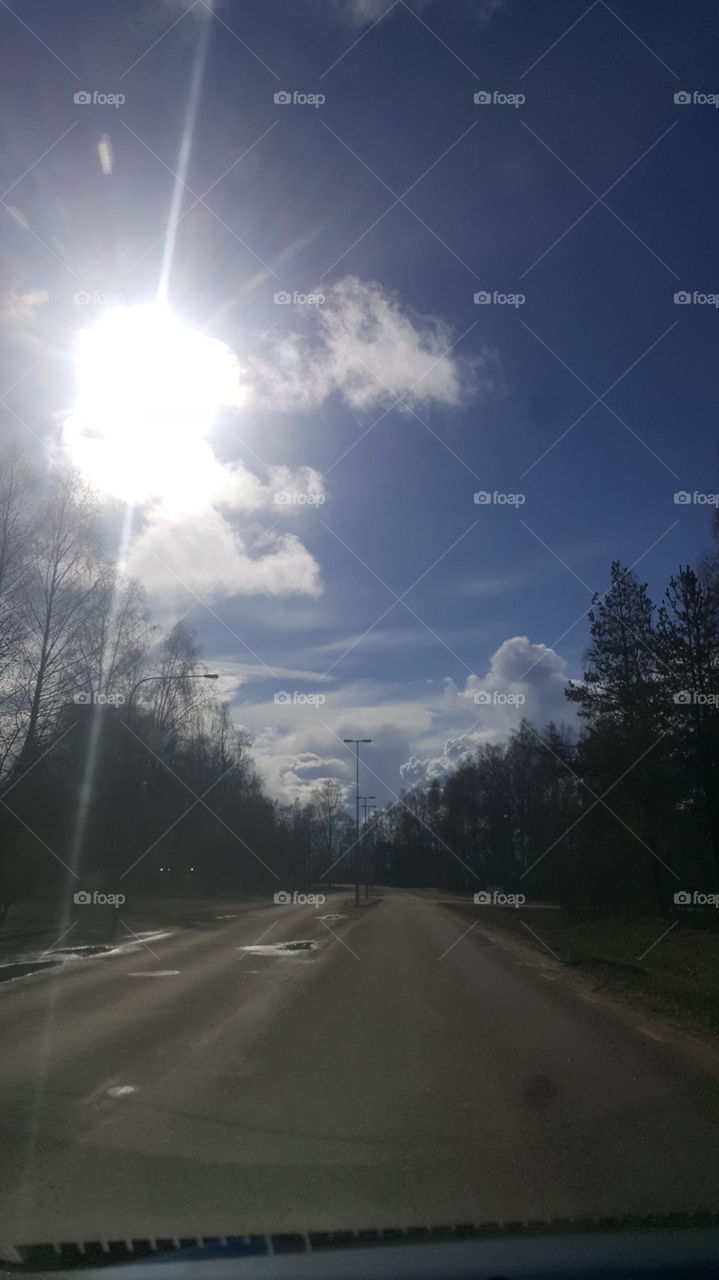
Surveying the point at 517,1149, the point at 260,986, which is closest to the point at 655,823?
the point at 260,986

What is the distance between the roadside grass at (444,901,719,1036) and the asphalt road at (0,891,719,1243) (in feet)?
3.30

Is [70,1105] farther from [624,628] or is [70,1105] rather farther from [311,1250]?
[624,628]

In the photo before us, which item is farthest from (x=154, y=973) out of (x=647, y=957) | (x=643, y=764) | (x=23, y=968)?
(x=643, y=764)

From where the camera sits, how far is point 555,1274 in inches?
149

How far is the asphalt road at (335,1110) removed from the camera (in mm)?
5266

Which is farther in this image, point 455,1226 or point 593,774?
point 593,774

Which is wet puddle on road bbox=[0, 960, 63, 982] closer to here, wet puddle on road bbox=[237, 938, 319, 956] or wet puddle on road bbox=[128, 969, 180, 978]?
wet puddle on road bbox=[128, 969, 180, 978]

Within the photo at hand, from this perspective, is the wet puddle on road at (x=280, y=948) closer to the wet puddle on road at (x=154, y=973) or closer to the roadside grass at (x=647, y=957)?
the wet puddle on road at (x=154, y=973)

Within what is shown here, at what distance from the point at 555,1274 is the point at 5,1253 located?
8.97 feet

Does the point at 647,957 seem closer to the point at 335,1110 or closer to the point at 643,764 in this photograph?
the point at 643,764

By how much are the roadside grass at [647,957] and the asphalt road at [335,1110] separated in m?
1.00

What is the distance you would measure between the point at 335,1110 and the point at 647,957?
Answer: 626 inches

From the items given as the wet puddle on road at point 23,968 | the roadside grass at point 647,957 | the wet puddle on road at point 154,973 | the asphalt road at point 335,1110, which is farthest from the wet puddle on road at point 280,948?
the asphalt road at point 335,1110

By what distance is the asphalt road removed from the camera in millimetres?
5266
